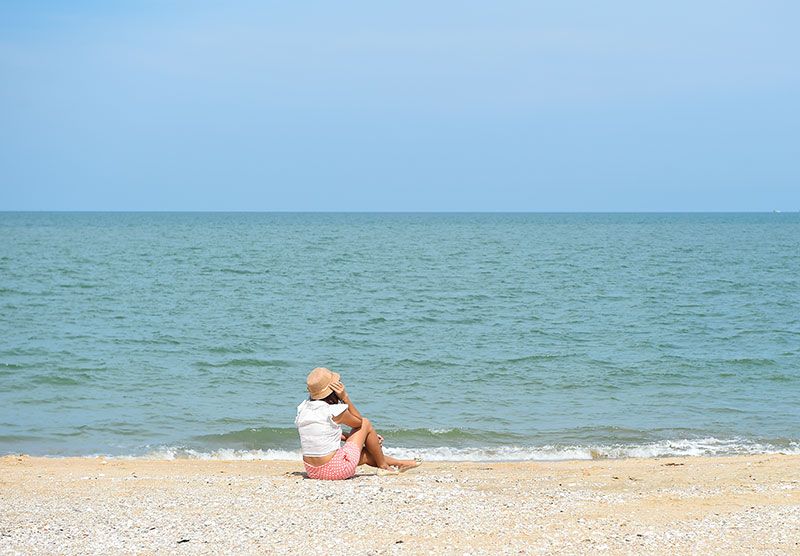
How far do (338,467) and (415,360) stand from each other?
10.7m

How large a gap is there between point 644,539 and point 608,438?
22.5ft

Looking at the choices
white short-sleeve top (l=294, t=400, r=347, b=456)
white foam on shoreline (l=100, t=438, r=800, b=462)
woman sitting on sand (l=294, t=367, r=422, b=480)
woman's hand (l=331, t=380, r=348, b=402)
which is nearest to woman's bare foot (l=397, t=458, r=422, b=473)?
woman sitting on sand (l=294, t=367, r=422, b=480)

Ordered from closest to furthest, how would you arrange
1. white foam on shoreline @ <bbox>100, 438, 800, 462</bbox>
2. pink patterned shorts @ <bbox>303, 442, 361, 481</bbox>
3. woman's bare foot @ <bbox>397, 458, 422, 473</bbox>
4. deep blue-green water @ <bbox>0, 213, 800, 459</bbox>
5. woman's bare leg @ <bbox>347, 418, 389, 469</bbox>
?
pink patterned shorts @ <bbox>303, 442, 361, 481</bbox> → woman's bare leg @ <bbox>347, 418, 389, 469</bbox> → woman's bare foot @ <bbox>397, 458, 422, 473</bbox> → white foam on shoreline @ <bbox>100, 438, 800, 462</bbox> → deep blue-green water @ <bbox>0, 213, 800, 459</bbox>

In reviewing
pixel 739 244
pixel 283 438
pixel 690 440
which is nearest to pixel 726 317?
pixel 690 440

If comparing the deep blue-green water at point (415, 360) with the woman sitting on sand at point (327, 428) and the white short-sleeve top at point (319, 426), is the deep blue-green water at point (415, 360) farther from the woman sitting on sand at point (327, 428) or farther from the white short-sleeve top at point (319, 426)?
the white short-sleeve top at point (319, 426)

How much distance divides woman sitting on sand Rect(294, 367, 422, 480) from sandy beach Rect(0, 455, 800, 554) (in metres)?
0.24

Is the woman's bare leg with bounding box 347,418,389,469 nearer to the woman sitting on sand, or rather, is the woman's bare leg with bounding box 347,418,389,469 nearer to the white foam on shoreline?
the woman sitting on sand

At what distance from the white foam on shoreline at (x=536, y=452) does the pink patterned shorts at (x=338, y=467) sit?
3.22 metres

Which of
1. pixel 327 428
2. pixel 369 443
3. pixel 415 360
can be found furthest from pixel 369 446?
pixel 415 360

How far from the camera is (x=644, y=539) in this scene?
7273 millimetres

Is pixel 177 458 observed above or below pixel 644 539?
below

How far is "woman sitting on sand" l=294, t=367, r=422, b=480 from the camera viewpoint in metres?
9.50

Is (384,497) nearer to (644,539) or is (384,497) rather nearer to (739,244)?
(644,539)

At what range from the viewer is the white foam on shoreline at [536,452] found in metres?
13.0
